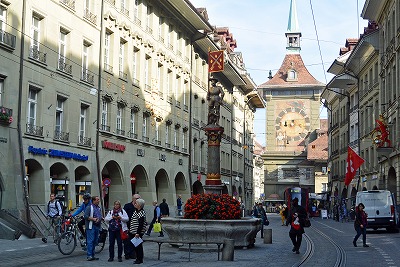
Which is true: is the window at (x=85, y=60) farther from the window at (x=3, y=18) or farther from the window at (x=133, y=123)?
the window at (x=3, y=18)

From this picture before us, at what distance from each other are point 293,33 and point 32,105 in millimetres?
100595

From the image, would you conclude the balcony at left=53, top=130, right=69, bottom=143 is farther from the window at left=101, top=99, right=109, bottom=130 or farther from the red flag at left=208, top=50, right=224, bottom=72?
the red flag at left=208, top=50, right=224, bottom=72

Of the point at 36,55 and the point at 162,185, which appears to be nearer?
the point at 36,55

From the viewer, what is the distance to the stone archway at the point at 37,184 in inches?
1169

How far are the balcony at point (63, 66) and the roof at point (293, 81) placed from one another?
78516 mm

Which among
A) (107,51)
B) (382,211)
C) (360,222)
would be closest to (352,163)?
(382,211)

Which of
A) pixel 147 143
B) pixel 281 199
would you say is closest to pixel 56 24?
pixel 147 143

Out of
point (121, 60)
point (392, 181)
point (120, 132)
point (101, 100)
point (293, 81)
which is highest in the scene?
point (293, 81)

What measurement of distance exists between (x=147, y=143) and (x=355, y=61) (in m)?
25.1

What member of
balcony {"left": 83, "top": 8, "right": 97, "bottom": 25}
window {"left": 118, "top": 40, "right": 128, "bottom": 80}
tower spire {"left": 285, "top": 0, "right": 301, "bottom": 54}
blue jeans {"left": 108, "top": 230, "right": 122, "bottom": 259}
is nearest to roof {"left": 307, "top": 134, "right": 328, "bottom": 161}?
tower spire {"left": 285, "top": 0, "right": 301, "bottom": 54}

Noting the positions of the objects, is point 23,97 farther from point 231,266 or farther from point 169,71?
point 169,71

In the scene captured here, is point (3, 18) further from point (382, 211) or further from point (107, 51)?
point (382, 211)

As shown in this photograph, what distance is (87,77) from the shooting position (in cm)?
3466

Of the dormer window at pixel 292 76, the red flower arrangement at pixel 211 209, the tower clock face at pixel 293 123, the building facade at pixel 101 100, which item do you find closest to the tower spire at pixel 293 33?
the dormer window at pixel 292 76
